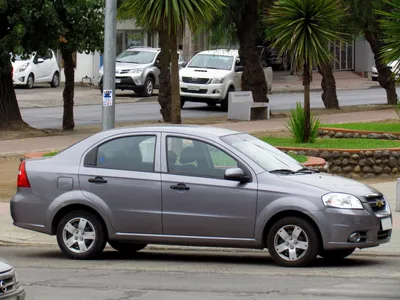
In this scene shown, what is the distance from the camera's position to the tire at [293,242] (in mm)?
10172

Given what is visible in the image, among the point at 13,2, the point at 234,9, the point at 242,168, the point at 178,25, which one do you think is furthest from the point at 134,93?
the point at 242,168

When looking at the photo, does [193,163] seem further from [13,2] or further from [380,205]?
[13,2]

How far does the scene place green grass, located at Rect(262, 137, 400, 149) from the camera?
1881cm

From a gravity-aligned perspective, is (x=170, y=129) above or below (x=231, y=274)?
above

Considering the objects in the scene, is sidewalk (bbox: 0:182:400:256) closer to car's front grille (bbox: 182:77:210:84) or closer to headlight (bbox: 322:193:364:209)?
headlight (bbox: 322:193:364:209)

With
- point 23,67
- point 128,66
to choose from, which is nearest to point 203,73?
point 128,66

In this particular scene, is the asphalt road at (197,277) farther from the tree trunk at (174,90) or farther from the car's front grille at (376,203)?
the tree trunk at (174,90)

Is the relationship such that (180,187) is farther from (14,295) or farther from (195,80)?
(195,80)

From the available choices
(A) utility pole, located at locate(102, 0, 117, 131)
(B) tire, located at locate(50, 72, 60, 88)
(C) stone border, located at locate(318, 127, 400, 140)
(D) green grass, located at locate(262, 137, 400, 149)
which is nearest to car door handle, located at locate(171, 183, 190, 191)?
(A) utility pole, located at locate(102, 0, 117, 131)

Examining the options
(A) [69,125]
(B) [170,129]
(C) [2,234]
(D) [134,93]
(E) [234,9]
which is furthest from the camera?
(D) [134,93]

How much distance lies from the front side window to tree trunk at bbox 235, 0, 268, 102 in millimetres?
16955

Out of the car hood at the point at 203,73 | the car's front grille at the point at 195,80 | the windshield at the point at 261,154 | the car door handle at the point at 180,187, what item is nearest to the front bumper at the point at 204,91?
the car's front grille at the point at 195,80

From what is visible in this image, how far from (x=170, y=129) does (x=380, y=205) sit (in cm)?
245

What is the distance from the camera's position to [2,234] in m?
12.9
